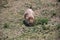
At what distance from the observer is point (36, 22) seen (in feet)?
26.5

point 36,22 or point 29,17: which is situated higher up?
point 29,17

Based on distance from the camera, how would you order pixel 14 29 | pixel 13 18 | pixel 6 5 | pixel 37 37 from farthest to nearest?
pixel 6 5 → pixel 13 18 → pixel 14 29 → pixel 37 37

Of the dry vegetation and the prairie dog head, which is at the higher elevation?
the prairie dog head

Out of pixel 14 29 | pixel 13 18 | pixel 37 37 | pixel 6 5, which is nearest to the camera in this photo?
pixel 37 37

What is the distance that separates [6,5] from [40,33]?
109 inches

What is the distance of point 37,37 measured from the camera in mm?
7270

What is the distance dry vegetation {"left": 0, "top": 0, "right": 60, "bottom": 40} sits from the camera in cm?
736

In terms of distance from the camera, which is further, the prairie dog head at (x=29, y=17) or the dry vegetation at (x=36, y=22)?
the prairie dog head at (x=29, y=17)

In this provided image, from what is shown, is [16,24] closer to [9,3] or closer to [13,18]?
[13,18]

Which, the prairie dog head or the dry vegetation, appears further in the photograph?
the prairie dog head

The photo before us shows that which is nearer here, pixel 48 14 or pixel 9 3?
pixel 48 14

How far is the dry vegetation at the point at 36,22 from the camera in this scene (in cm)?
736

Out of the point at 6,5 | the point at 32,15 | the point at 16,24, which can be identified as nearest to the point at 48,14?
the point at 32,15

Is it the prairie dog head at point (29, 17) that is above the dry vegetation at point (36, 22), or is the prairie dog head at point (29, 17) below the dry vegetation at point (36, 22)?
above
